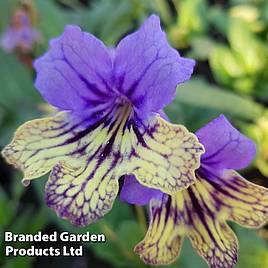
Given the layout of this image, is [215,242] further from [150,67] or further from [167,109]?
[167,109]

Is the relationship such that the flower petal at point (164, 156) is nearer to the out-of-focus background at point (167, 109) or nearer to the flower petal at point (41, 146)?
the flower petal at point (41, 146)

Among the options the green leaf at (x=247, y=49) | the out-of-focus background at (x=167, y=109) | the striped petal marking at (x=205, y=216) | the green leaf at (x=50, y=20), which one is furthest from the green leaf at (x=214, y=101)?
the striped petal marking at (x=205, y=216)

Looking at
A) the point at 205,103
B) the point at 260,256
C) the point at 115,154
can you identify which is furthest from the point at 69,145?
the point at 205,103

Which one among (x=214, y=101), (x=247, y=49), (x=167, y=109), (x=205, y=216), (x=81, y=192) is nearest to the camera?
(x=81, y=192)

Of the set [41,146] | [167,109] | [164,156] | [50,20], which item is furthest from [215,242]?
[50,20]

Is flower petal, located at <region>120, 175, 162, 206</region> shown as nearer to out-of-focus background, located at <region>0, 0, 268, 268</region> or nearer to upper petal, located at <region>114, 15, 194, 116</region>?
upper petal, located at <region>114, 15, 194, 116</region>

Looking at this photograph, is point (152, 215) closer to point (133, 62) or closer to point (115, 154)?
point (115, 154)
